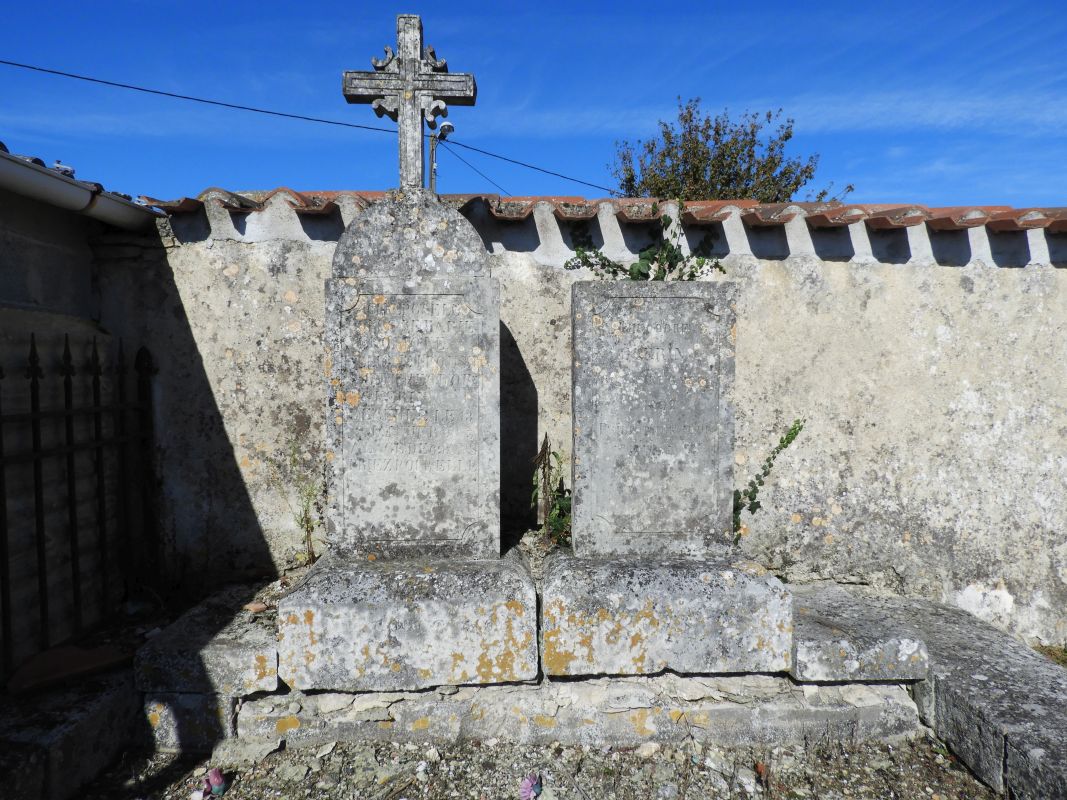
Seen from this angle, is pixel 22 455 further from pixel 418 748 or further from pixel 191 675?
pixel 418 748

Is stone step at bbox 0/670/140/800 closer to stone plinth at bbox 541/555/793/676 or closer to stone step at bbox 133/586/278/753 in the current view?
stone step at bbox 133/586/278/753

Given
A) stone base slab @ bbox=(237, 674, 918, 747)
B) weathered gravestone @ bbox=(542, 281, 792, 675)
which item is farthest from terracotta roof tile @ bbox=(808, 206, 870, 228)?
stone base slab @ bbox=(237, 674, 918, 747)

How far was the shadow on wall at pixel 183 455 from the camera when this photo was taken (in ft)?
12.0

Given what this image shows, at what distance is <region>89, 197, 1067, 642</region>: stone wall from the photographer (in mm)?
3721

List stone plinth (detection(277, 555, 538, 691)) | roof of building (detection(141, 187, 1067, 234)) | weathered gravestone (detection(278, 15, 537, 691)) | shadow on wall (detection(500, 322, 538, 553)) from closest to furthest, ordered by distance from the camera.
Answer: stone plinth (detection(277, 555, 538, 691)) → weathered gravestone (detection(278, 15, 537, 691)) → roof of building (detection(141, 187, 1067, 234)) → shadow on wall (detection(500, 322, 538, 553))

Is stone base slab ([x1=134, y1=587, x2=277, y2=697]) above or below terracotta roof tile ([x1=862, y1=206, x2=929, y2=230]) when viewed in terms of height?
below

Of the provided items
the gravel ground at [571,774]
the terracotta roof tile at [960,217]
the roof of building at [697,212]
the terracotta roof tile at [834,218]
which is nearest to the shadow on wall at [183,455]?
the roof of building at [697,212]

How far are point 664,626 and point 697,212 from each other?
2293mm

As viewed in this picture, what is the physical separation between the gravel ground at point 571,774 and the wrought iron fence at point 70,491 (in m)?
0.87

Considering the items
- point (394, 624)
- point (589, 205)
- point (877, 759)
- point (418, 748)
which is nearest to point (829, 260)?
point (589, 205)

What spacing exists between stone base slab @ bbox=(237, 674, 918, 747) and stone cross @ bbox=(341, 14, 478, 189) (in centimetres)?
232

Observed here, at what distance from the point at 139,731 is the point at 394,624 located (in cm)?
117

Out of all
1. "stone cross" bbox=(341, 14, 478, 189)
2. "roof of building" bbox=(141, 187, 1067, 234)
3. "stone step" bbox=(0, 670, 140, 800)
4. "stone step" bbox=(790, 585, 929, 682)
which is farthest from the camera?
"roof of building" bbox=(141, 187, 1067, 234)

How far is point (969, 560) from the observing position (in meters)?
3.84
